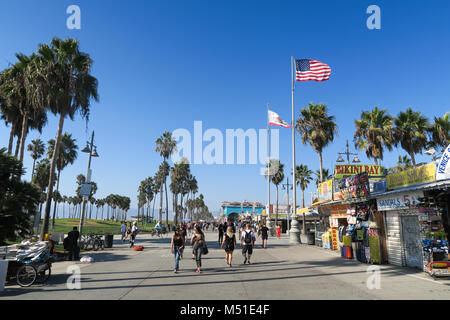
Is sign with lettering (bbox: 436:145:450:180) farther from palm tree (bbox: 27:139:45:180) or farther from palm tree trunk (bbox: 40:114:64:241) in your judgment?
palm tree (bbox: 27:139:45:180)

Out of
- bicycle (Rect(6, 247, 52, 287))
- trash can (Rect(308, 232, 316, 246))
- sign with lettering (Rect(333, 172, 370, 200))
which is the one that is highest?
sign with lettering (Rect(333, 172, 370, 200))

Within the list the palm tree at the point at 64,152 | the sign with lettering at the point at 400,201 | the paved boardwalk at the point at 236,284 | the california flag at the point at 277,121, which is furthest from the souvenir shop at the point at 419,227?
the palm tree at the point at 64,152

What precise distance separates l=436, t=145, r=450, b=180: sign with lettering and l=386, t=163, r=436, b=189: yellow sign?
0.39 meters

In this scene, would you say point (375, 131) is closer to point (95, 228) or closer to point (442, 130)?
point (442, 130)

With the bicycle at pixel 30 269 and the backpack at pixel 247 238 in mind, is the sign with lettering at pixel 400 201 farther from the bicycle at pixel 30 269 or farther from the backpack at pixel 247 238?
the bicycle at pixel 30 269

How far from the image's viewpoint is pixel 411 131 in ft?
81.8

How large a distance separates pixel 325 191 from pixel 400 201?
917 centimetres

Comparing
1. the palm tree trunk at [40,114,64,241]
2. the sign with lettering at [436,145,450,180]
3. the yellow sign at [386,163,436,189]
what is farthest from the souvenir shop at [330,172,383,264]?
the palm tree trunk at [40,114,64,241]

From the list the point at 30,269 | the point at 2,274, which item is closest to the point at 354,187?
the point at 30,269

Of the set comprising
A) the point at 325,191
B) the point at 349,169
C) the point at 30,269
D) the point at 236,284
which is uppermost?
the point at 349,169

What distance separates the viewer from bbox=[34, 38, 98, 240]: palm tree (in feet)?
57.5

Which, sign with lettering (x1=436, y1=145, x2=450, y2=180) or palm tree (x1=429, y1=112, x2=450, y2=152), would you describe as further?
palm tree (x1=429, y1=112, x2=450, y2=152)

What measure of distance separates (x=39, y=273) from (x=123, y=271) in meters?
2.81
